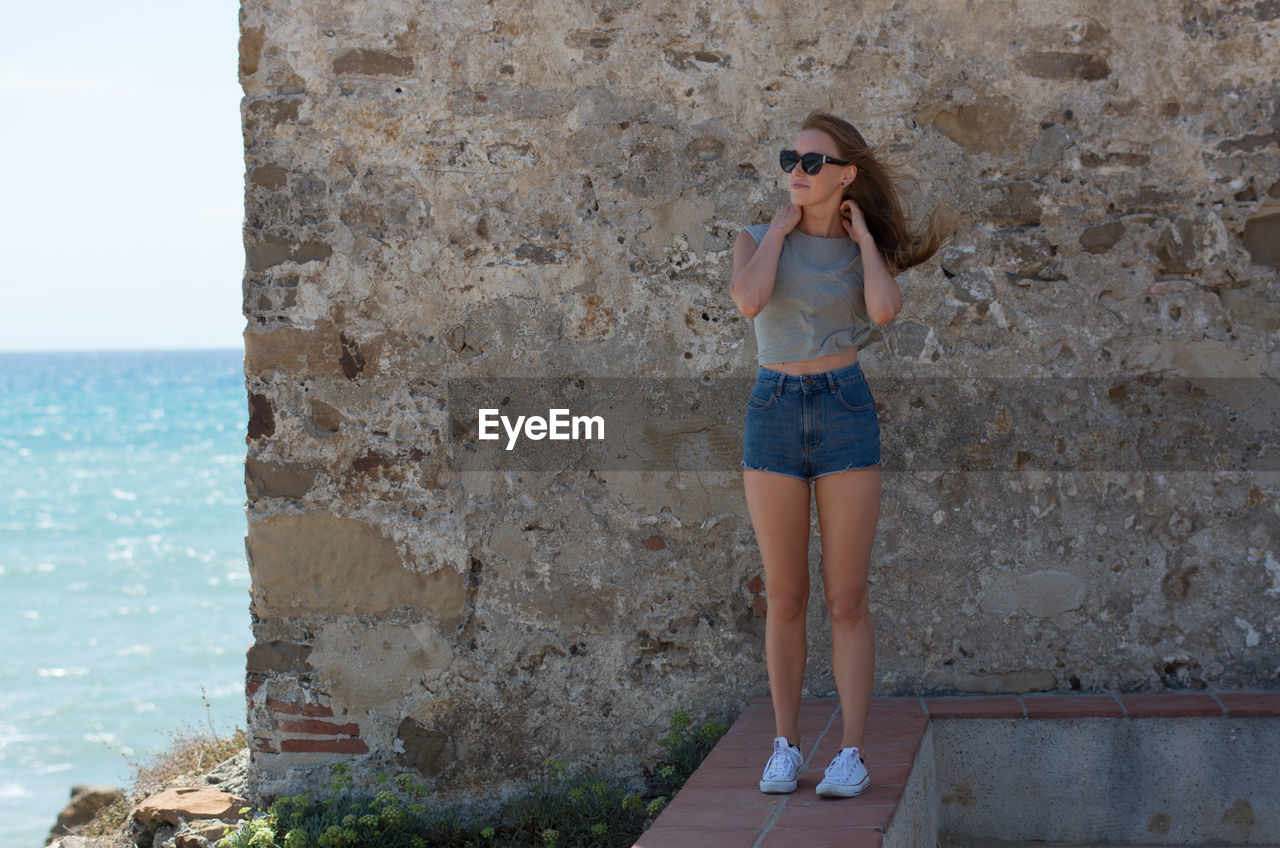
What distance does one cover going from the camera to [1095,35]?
135 inches

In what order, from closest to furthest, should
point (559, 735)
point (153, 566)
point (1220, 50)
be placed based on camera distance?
point (1220, 50) → point (559, 735) → point (153, 566)

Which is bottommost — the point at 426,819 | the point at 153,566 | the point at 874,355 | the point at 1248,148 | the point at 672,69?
the point at 153,566

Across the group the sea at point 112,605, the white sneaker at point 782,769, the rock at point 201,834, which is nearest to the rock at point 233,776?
the rock at point 201,834

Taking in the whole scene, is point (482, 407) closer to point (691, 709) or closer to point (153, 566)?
point (691, 709)

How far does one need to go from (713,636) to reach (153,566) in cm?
1492

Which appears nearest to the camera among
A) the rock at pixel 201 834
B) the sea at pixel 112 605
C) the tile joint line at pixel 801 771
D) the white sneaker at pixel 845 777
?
the tile joint line at pixel 801 771

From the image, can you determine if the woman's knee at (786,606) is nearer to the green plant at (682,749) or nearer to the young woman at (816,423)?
the young woman at (816,423)

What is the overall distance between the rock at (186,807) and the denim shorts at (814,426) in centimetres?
243

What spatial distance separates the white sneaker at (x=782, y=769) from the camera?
2660 mm

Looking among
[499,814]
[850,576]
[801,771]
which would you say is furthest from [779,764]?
[499,814]

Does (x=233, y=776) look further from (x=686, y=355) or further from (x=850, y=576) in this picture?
(x=850, y=576)

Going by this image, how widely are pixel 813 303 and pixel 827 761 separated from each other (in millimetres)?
1241

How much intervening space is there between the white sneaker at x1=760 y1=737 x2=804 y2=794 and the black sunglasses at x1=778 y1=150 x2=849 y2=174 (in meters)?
1.46

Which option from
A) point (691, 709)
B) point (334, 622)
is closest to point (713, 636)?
point (691, 709)
